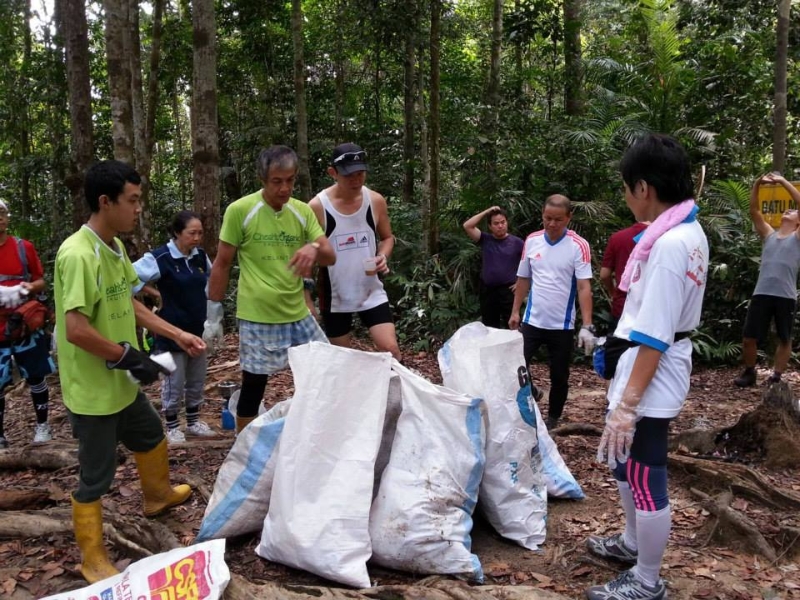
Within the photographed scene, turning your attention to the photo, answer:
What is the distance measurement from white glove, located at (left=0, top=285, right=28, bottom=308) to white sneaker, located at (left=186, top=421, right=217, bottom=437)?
4.82ft

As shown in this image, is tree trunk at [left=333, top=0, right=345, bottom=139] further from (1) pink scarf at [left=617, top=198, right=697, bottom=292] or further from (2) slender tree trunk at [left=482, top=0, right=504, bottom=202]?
(1) pink scarf at [left=617, top=198, right=697, bottom=292]

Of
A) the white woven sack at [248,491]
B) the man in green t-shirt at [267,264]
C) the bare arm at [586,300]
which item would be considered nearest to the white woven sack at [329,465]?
the white woven sack at [248,491]

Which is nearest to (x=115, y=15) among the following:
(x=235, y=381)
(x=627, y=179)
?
(x=235, y=381)

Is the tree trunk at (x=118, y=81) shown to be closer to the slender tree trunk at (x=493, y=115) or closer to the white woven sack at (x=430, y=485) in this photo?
the slender tree trunk at (x=493, y=115)

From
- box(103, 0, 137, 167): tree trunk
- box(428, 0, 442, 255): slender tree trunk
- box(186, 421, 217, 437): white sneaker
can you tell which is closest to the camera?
box(186, 421, 217, 437): white sneaker

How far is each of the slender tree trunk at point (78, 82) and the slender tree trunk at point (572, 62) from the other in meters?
7.41

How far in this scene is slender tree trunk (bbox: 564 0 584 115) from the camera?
10.7 metres

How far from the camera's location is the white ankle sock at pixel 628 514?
2658mm

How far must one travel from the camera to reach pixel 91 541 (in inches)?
105

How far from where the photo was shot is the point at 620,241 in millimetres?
5242

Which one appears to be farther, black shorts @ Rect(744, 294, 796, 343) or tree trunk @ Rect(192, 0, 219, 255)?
black shorts @ Rect(744, 294, 796, 343)

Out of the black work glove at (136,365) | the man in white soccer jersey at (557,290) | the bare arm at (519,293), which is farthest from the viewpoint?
the bare arm at (519,293)

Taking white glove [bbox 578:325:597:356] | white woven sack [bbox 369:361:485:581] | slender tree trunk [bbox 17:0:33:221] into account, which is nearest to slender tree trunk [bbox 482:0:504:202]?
white glove [bbox 578:325:597:356]

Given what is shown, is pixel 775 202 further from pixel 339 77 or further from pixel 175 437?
pixel 339 77
